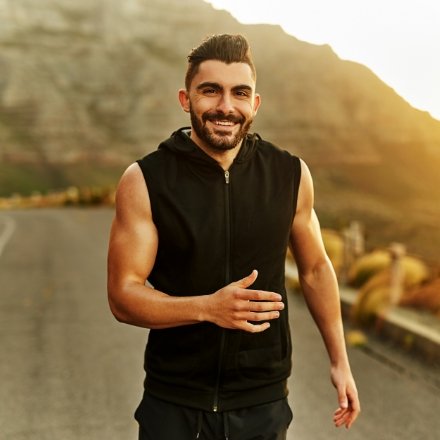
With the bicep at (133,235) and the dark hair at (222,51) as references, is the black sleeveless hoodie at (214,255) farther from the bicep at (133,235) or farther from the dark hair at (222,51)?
the dark hair at (222,51)

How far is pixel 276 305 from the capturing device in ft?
6.82

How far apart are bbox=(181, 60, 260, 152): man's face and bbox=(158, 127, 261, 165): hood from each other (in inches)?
1.6

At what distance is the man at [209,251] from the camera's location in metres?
2.20

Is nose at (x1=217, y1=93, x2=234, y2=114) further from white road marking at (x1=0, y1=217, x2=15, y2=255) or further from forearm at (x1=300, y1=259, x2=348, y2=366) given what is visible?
white road marking at (x1=0, y1=217, x2=15, y2=255)

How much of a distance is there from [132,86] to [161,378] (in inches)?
7260

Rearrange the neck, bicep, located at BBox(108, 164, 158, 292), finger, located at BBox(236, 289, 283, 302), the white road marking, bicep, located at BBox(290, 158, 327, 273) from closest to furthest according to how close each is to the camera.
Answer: finger, located at BBox(236, 289, 283, 302)
bicep, located at BBox(108, 164, 158, 292)
the neck
bicep, located at BBox(290, 158, 327, 273)
the white road marking

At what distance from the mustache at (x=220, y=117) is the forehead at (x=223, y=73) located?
88 millimetres

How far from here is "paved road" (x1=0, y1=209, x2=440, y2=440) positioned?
5.02m

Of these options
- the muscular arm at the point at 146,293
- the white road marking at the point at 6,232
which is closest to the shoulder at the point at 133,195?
the muscular arm at the point at 146,293

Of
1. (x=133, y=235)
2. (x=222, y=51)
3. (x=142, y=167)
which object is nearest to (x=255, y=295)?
(x=133, y=235)

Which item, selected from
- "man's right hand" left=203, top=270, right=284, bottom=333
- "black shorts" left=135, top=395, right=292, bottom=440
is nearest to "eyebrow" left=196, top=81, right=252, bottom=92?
"man's right hand" left=203, top=270, right=284, bottom=333

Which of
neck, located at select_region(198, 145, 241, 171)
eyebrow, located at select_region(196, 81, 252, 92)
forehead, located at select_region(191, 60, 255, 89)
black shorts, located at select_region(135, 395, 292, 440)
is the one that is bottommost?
black shorts, located at select_region(135, 395, 292, 440)

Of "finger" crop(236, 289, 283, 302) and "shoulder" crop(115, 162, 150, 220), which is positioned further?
"shoulder" crop(115, 162, 150, 220)

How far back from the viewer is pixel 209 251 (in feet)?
7.22
